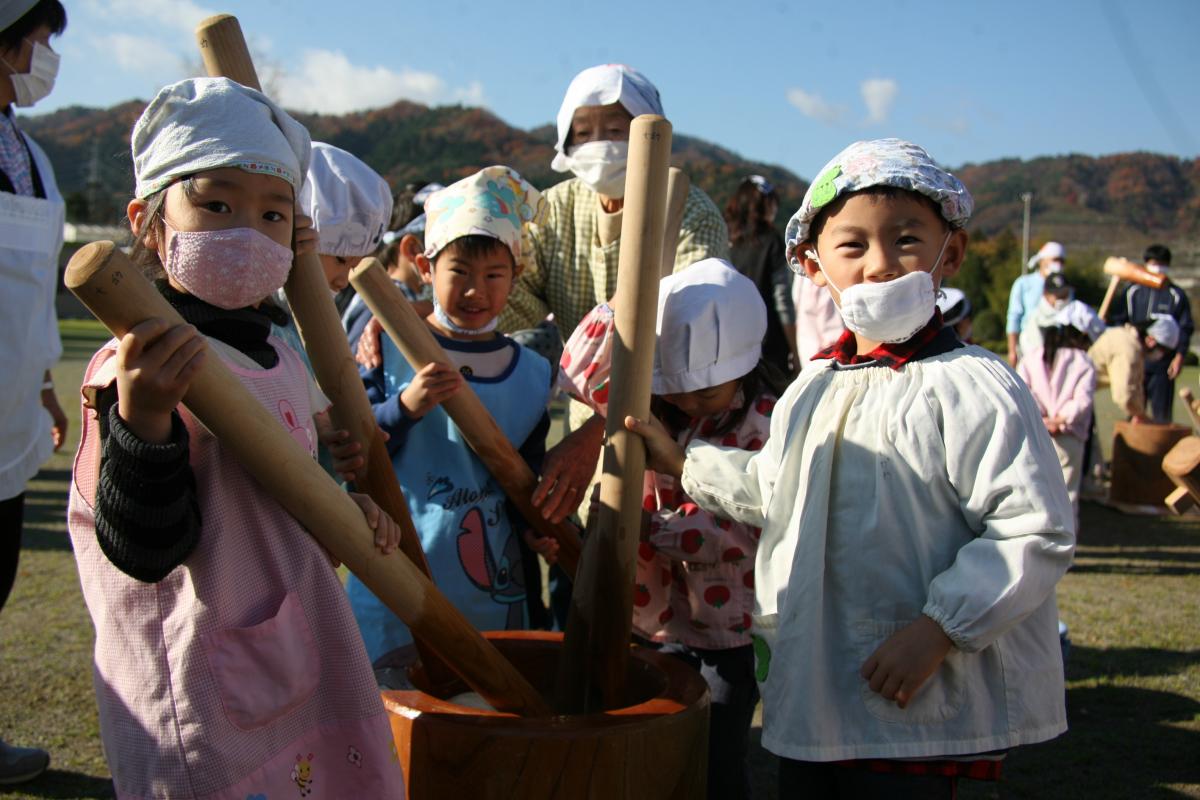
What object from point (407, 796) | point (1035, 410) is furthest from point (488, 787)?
point (1035, 410)

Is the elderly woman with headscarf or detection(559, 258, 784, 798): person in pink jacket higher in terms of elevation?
the elderly woman with headscarf

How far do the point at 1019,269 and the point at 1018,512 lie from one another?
4170 centimetres

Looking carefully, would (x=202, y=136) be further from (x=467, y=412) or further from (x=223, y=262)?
(x=467, y=412)

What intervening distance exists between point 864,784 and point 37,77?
9.36ft

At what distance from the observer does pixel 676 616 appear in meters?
2.47

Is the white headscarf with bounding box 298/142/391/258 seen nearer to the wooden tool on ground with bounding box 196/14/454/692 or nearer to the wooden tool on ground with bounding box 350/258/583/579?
the wooden tool on ground with bounding box 350/258/583/579

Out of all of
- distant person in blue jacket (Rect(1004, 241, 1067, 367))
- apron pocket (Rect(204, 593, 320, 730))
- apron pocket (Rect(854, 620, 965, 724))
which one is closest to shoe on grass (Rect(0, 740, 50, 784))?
apron pocket (Rect(204, 593, 320, 730))

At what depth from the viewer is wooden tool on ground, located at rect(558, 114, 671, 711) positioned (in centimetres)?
206

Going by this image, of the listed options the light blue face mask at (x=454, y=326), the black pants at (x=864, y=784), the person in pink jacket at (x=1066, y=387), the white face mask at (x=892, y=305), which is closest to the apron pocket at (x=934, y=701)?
the black pants at (x=864, y=784)

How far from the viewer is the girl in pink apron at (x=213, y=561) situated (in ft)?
4.76

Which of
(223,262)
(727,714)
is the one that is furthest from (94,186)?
(223,262)

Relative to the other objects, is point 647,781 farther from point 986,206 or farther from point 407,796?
point 986,206

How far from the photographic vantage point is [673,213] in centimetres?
261

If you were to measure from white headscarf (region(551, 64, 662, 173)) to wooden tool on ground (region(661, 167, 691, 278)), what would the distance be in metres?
0.33
